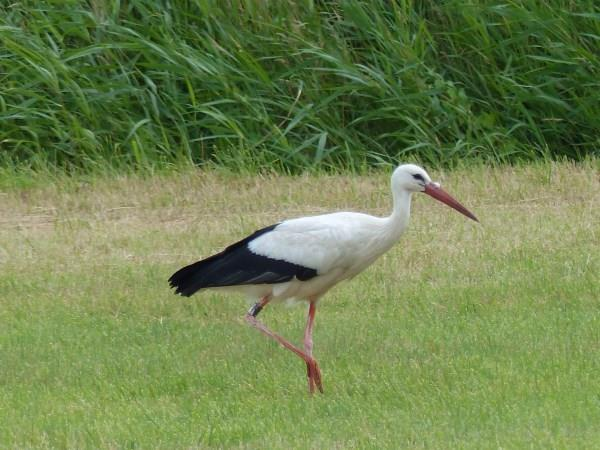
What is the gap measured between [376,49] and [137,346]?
17.0 feet

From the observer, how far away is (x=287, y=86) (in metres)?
11.8

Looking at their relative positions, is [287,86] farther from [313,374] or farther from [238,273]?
[313,374]

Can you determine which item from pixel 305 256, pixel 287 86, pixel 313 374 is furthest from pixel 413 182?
pixel 287 86

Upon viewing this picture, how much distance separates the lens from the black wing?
6941mm

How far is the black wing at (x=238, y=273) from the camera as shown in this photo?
22.8 ft

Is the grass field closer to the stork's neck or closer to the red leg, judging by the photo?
the red leg

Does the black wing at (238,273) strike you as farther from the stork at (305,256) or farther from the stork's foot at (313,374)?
the stork's foot at (313,374)

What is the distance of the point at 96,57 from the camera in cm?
1185

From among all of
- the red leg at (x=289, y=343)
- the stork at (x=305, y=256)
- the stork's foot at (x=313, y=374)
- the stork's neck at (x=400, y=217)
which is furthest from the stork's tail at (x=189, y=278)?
the stork's neck at (x=400, y=217)

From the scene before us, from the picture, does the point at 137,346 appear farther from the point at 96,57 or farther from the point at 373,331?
the point at 96,57

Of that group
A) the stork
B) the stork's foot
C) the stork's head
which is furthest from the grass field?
the stork's head

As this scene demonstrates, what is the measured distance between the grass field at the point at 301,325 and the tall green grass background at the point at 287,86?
1.78ft

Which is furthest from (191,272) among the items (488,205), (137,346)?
(488,205)

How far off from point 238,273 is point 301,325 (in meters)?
0.98
